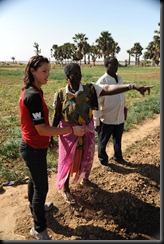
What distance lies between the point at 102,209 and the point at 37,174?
3.63 ft

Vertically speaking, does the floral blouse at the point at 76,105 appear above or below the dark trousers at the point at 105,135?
above

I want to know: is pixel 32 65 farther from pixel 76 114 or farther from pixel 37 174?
pixel 37 174

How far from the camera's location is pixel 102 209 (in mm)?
2934

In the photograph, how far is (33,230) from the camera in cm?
245

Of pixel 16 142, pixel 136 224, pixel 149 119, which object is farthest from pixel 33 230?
pixel 149 119

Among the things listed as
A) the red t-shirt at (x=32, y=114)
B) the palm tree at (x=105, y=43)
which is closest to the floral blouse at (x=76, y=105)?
the red t-shirt at (x=32, y=114)

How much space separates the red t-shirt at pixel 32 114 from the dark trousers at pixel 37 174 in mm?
65

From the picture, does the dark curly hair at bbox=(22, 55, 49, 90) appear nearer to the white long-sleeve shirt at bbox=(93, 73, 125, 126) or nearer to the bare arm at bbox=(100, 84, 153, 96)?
the bare arm at bbox=(100, 84, 153, 96)

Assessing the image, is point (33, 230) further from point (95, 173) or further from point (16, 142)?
point (16, 142)

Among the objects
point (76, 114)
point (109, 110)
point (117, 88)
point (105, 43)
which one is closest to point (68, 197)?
point (76, 114)

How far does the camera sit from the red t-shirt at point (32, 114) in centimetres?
195

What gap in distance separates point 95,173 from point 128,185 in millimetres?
541

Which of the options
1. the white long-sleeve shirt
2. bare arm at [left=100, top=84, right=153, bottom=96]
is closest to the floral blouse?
bare arm at [left=100, top=84, right=153, bottom=96]

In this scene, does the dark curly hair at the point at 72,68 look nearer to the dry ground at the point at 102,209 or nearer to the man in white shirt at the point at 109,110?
the man in white shirt at the point at 109,110
